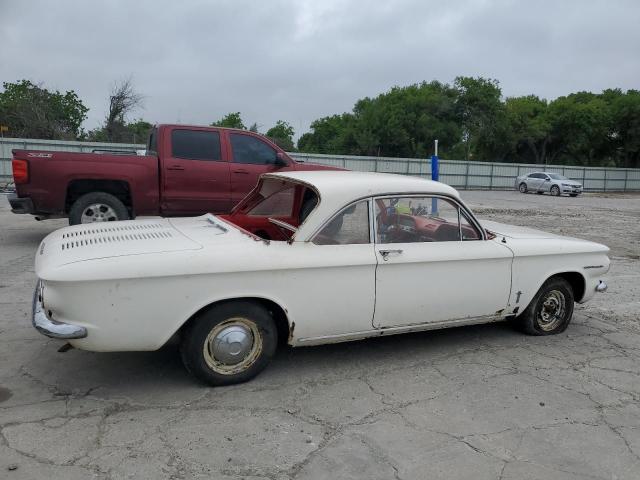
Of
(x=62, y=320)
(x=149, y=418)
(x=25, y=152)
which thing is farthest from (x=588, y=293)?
(x=25, y=152)

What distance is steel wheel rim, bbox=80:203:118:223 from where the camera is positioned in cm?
809

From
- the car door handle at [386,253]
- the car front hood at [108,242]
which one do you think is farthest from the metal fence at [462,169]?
the car door handle at [386,253]

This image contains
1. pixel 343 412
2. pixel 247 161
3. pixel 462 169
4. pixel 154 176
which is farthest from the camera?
pixel 462 169

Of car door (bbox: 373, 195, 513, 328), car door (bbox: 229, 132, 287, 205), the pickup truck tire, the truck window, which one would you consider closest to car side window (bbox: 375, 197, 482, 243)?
car door (bbox: 373, 195, 513, 328)

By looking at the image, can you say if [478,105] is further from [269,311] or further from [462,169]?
[269,311]

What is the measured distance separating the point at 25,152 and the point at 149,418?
595cm

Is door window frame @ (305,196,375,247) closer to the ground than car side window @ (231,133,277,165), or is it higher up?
closer to the ground

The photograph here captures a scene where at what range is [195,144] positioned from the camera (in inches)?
342

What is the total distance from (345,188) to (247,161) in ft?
16.5

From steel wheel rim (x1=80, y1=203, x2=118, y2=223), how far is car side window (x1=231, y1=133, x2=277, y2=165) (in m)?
2.05

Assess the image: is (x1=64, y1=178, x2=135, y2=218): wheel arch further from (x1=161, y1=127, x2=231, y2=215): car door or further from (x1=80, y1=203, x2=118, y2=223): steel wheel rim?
(x1=161, y1=127, x2=231, y2=215): car door

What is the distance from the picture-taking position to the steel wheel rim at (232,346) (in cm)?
366

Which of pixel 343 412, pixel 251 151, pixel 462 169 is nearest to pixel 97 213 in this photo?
pixel 251 151

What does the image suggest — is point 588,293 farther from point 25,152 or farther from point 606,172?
point 606,172
